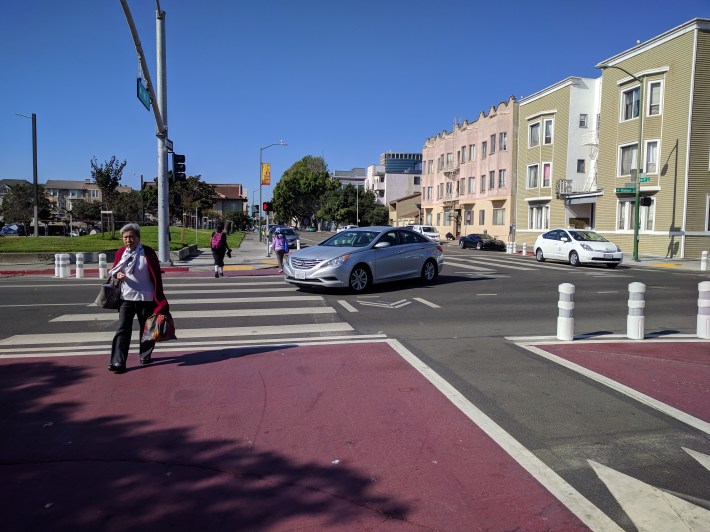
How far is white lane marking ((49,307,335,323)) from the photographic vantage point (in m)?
9.66

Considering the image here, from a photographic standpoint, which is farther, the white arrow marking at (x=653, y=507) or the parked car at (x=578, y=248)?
the parked car at (x=578, y=248)

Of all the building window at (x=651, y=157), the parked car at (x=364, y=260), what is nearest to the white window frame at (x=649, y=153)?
the building window at (x=651, y=157)

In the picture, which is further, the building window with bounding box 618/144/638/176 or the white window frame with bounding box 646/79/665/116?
the building window with bounding box 618/144/638/176

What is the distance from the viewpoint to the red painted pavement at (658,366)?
553 cm

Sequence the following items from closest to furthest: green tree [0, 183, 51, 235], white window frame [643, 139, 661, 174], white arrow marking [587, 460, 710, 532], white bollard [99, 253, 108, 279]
Answer: white arrow marking [587, 460, 710, 532] → white bollard [99, 253, 108, 279] → white window frame [643, 139, 661, 174] → green tree [0, 183, 51, 235]

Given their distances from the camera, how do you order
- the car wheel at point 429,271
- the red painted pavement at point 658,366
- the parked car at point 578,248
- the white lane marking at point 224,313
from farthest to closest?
the parked car at point 578,248, the car wheel at point 429,271, the white lane marking at point 224,313, the red painted pavement at point 658,366

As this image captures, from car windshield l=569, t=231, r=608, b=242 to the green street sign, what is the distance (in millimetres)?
17078

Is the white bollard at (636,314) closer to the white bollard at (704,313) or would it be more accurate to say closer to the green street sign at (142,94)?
the white bollard at (704,313)

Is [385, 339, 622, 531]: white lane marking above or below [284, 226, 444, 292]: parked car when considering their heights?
below

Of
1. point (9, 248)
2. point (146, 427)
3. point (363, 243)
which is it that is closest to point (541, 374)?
point (146, 427)

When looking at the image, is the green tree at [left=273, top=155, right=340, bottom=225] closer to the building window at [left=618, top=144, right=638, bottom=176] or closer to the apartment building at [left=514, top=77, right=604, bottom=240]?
the apartment building at [left=514, top=77, right=604, bottom=240]

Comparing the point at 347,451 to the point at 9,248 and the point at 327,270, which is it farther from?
the point at 9,248

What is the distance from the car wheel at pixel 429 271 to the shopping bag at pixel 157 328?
950 centimetres

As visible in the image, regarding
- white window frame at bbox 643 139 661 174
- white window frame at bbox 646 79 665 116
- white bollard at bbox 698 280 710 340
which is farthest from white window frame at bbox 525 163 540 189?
white bollard at bbox 698 280 710 340
